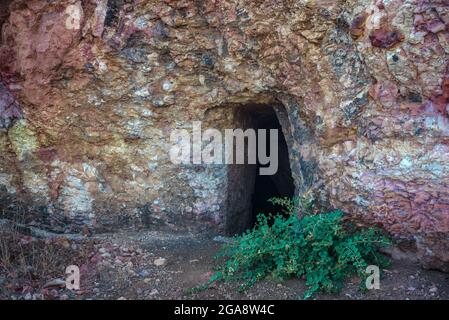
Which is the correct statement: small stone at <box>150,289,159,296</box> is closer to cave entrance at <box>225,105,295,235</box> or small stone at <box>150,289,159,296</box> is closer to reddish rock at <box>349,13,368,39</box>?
cave entrance at <box>225,105,295,235</box>

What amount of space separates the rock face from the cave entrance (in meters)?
0.07

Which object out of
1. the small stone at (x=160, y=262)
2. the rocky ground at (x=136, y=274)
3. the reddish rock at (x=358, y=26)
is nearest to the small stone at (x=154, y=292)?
the rocky ground at (x=136, y=274)

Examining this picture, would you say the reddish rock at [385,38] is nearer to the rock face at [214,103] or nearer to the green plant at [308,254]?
the rock face at [214,103]

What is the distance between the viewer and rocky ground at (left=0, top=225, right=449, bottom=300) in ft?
9.96

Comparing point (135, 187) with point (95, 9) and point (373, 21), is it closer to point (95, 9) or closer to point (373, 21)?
point (95, 9)

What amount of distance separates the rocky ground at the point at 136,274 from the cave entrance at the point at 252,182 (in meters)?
0.57

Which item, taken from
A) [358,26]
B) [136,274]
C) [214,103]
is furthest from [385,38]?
[136,274]

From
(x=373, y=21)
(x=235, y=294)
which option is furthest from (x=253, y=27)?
(x=235, y=294)

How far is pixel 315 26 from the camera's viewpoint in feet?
11.1

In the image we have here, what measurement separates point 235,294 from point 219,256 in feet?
1.80

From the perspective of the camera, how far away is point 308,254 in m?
3.17

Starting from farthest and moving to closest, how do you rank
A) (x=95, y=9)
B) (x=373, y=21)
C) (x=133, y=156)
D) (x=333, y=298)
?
(x=133, y=156) < (x=95, y=9) < (x=373, y=21) < (x=333, y=298)

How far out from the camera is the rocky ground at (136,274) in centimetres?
304

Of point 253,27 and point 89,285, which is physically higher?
point 253,27
